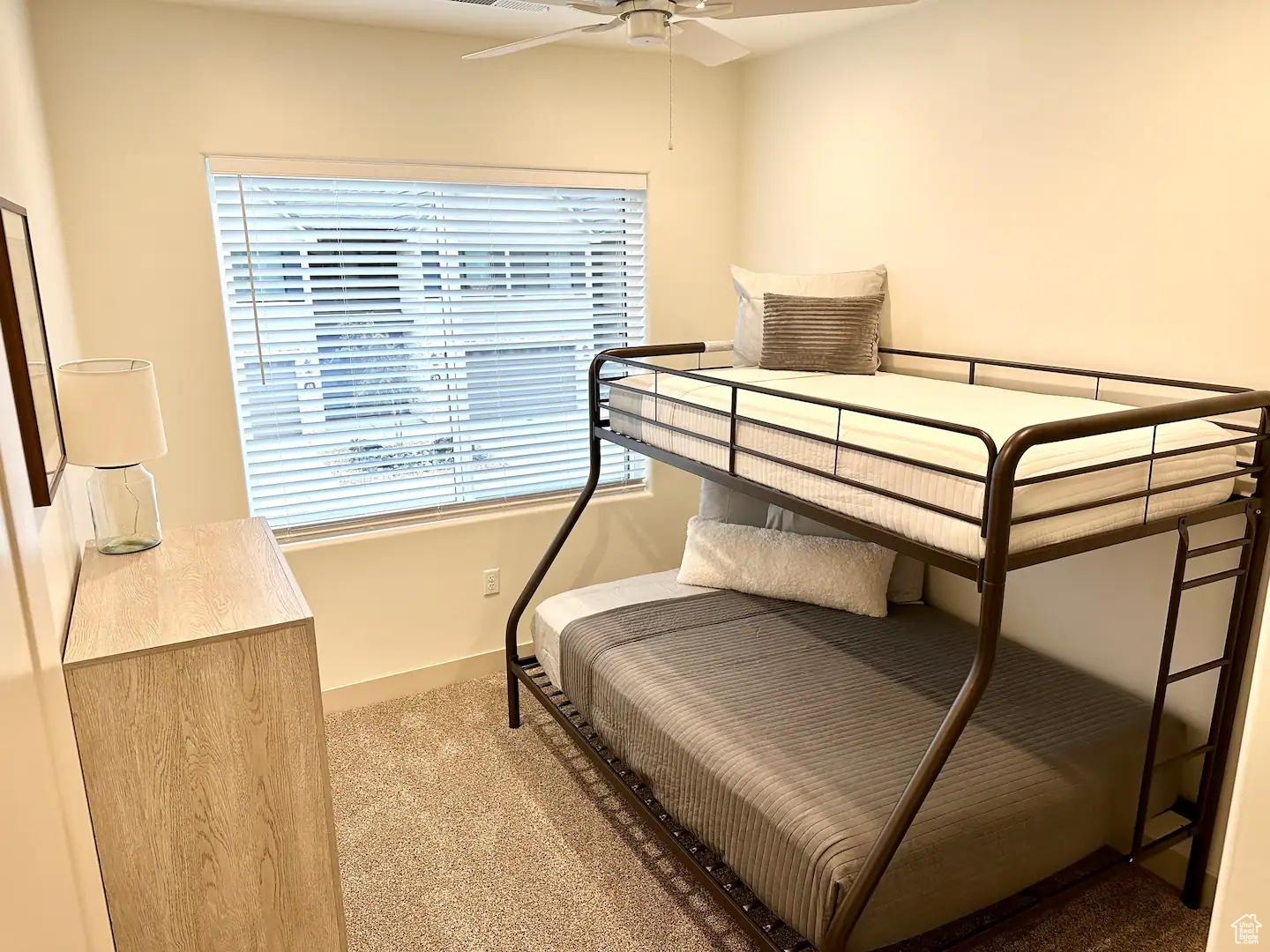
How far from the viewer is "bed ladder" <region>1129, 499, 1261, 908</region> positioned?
70.8 inches

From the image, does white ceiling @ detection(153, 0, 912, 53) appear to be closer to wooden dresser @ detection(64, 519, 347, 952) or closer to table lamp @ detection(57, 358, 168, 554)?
table lamp @ detection(57, 358, 168, 554)

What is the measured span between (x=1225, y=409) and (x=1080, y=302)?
658mm

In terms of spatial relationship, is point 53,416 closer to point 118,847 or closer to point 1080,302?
point 118,847

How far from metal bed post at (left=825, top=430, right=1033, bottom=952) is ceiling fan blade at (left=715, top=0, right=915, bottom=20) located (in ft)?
3.21

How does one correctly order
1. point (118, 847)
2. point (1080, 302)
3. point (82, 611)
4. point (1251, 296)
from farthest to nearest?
point (1080, 302), point (1251, 296), point (82, 611), point (118, 847)

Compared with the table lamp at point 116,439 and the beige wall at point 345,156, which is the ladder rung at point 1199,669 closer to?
the beige wall at point 345,156

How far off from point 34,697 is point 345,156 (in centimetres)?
221

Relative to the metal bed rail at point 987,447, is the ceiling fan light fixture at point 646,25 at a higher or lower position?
higher

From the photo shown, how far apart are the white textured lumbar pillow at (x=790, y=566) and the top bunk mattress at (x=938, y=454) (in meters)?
0.55

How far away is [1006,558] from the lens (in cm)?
147

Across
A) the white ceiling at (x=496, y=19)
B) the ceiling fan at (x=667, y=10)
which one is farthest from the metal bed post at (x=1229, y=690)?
the white ceiling at (x=496, y=19)

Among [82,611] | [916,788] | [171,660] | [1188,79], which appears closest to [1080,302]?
[1188,79]

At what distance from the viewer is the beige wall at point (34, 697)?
785 mm

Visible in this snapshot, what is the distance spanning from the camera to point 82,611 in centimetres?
157
